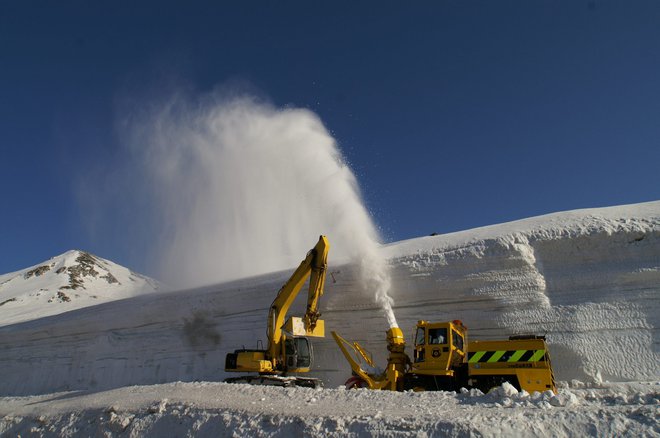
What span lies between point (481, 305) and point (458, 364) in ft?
10.6

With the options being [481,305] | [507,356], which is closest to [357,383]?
[507,356]

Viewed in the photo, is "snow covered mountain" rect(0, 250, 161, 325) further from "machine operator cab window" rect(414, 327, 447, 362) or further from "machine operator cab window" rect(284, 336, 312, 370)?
"machine operator cab window" rect(414, 327, 447, 362)

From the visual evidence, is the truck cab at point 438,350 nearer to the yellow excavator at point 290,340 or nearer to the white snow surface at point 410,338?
the white snow surface at point 410,338

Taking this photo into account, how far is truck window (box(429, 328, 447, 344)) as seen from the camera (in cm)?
1064

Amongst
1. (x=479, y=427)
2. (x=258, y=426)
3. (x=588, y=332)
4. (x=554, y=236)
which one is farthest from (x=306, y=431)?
(x=554, y=236)

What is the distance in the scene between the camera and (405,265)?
49.3 feet

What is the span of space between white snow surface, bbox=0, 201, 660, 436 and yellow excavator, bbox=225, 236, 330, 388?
205cm

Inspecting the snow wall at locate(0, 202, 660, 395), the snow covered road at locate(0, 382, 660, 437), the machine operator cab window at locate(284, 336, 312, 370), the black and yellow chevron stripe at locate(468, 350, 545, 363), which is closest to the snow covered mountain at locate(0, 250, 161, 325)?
the snow wall at locate(0, 202, 660, 395)

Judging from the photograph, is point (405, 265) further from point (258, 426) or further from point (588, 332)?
point (258, 426)

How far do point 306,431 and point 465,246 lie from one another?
9.19 m

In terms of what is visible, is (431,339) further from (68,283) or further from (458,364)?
(68,283)

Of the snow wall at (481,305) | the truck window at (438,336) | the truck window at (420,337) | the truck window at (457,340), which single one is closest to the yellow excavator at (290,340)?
the snow wall at (481,305)

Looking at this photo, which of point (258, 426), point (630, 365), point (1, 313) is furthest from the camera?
point (1, 313)

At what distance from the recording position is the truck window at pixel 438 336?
10635 millimetres
